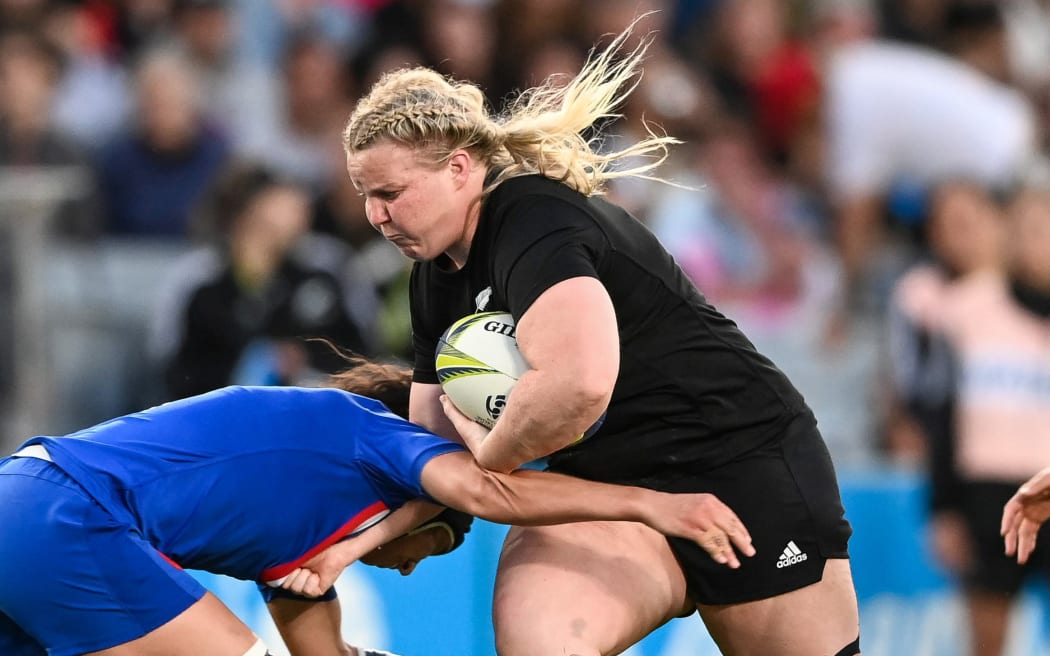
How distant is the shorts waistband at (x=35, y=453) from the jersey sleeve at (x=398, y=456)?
75cm

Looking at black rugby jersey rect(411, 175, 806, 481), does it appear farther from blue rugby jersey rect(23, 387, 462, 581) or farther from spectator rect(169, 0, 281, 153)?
spectator rect(169, 0, 281, 153)

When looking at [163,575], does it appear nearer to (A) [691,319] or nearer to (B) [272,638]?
(A) [691,319]

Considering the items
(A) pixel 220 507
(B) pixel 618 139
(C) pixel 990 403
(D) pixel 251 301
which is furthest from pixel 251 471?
(B) pixel 618 139

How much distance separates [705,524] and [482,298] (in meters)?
0.82

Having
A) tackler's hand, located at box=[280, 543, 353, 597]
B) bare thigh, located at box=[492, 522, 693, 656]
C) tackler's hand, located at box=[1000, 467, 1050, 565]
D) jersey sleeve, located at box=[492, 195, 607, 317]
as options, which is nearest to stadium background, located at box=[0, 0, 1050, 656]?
tackler's hand, located at box=[1000, 467, 1050, 565]

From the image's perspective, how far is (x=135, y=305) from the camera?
798 centimetres

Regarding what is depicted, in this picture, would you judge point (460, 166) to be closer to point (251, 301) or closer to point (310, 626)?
point (310, 626)

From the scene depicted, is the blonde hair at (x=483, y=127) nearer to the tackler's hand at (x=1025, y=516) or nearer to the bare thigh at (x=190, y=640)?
the bare thigh at (x=190, y=640)

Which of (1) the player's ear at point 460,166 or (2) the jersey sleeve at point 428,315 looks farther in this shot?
(2) the jersey sleeve at point 428,315

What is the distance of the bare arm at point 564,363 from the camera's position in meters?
3.73

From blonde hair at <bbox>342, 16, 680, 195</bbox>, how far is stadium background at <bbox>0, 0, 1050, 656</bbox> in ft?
10.2

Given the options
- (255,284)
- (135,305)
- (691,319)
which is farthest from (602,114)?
(135,305)

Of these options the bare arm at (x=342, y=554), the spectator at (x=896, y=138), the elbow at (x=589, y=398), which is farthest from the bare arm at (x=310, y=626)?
the spectator at (x=896, y=138)

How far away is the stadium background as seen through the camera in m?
7.61
